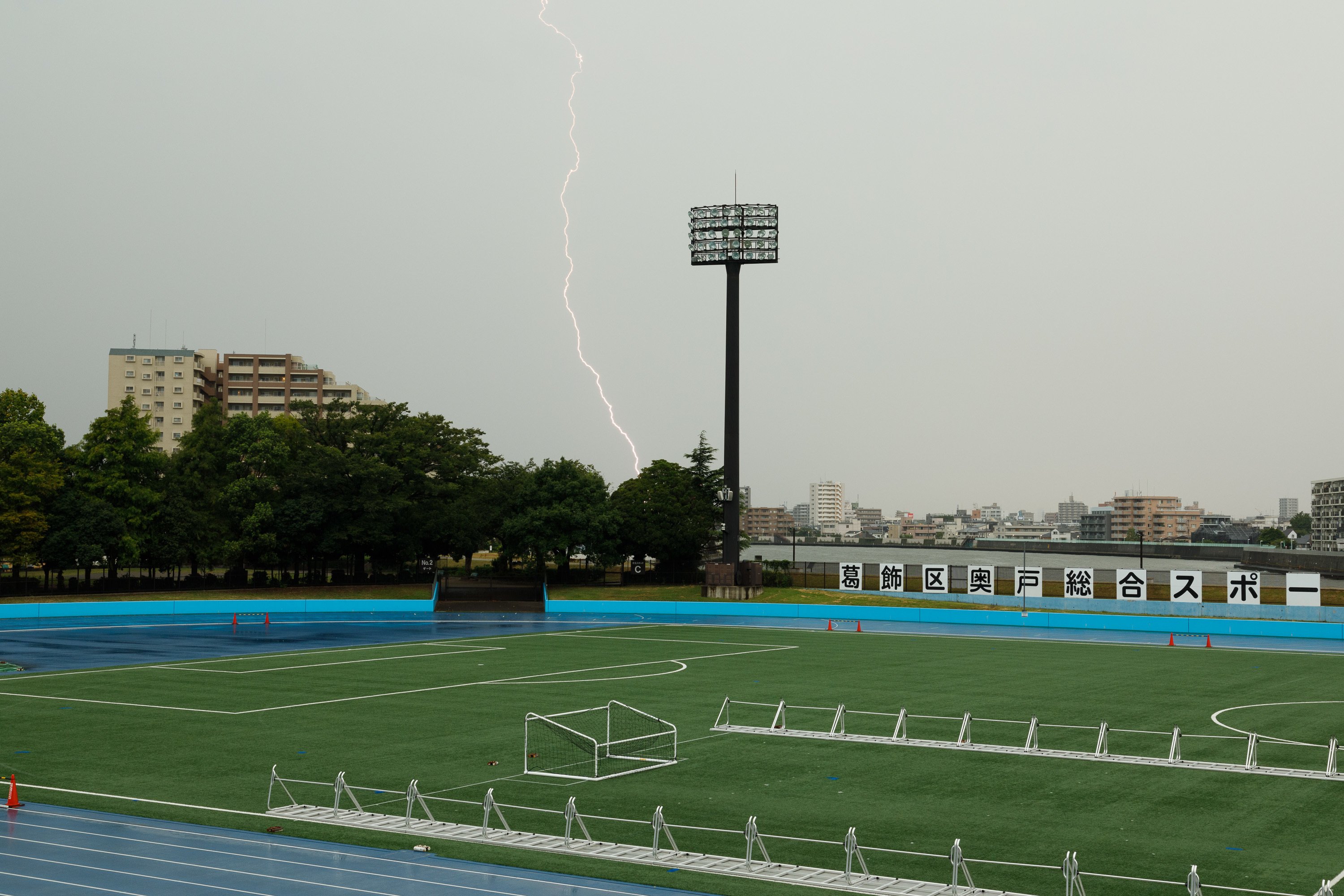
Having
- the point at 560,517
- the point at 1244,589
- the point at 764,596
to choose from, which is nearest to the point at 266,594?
the point at 560,517

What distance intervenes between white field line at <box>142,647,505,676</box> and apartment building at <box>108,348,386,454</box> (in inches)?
4865

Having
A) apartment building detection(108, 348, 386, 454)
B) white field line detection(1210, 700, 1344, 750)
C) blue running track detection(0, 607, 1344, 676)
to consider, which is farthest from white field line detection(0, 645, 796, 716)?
apartment building detection(108, 348, 386, 454)

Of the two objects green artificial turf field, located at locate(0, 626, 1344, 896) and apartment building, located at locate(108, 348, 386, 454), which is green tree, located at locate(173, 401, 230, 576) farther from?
apartment building, located at locate(108, 348, 386, 454)

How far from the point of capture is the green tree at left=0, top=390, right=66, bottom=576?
237ft

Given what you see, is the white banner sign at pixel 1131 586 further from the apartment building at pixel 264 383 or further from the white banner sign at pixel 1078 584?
the apartment building at pixel 264 383

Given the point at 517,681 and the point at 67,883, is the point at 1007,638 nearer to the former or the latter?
the point at 517,681

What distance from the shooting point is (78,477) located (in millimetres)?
78125

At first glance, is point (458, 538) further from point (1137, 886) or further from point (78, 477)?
point (1137, 886)

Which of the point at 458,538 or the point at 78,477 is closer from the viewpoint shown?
the point at 78,477

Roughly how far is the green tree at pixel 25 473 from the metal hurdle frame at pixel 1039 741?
5924 centimetres

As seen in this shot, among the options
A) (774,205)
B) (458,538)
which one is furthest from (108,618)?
(774,205)

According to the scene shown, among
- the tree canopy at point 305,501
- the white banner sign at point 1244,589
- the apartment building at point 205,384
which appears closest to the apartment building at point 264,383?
the apartment building at point 205,384

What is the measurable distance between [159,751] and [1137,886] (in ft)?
62.3

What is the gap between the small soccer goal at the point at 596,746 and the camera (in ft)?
72.5
